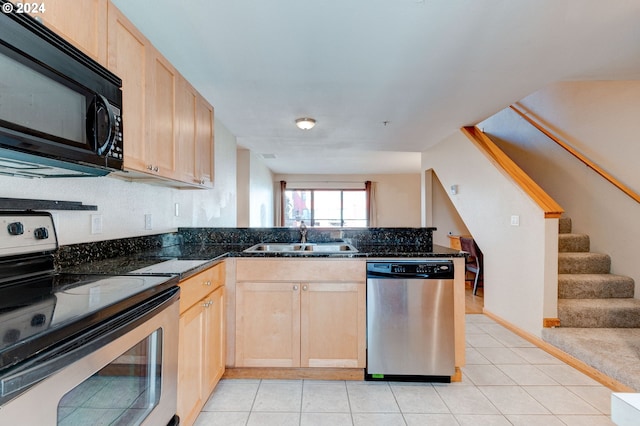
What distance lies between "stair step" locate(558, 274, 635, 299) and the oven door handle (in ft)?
11.8

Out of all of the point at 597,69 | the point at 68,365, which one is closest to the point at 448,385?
the point at 68,365

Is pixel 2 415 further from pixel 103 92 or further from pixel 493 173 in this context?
pixel 493 173

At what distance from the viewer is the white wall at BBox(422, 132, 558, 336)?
2637mm

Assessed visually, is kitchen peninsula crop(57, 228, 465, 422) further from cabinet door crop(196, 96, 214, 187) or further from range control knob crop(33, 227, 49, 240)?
range control knob crop(33, 227, 49, 240)

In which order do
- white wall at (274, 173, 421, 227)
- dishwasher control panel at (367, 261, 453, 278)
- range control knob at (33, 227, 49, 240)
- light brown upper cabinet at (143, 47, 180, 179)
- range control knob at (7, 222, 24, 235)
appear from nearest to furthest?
range control knob at (7, 222, 24, 235), range control knob at (33, 227, 49, 240), light brown upper cabinet at (143, 47, 180, 179), dishwasher control panel at (367, 261, 453, 278), white wall at (274, 173, 421, 227)

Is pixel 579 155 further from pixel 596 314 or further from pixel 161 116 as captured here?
pixel 161 116

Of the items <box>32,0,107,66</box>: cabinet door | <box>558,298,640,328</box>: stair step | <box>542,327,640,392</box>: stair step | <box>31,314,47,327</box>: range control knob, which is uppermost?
<box>32,0,107,66</box>: cabinet door

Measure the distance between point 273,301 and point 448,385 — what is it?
1.34 m

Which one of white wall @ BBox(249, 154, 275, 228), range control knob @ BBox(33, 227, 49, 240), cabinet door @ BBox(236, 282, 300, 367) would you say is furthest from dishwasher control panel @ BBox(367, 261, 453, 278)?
white wall @ BBox(249, 154, 275, 228)

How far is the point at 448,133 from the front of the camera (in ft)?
13.2

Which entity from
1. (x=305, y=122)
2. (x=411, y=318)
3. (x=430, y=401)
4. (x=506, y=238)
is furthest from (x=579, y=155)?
(x=430, y=401)

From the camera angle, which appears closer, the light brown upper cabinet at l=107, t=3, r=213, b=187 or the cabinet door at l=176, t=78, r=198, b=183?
the light brown upper cabinet at l=107, t=3, r=213, b=187

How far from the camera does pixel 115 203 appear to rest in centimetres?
177

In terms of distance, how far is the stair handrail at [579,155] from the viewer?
283 centimetres
